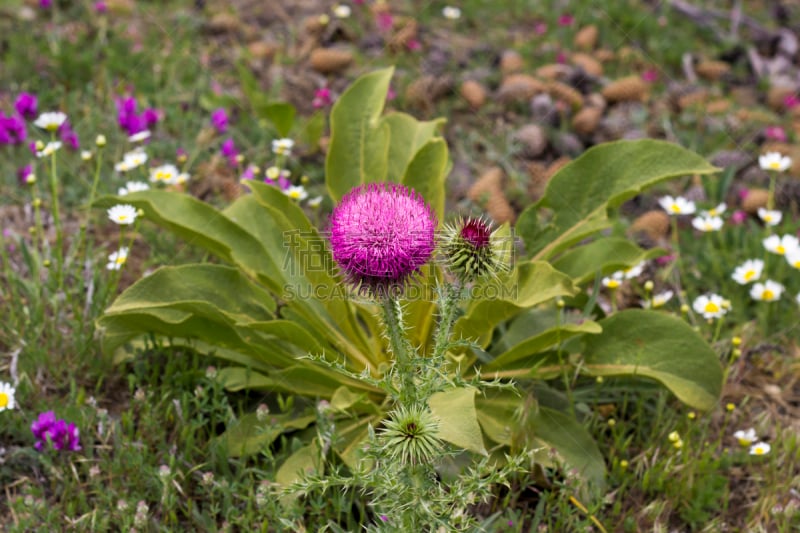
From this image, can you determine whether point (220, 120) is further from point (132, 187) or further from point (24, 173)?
point (24, 173)

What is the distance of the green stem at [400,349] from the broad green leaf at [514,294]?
263 mm

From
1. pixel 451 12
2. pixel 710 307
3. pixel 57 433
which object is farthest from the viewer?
pixel 451 12

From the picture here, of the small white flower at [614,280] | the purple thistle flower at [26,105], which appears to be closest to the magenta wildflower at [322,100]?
the purple thistle flower at [26,105]

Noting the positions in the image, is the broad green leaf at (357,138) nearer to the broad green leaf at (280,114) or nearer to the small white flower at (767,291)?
the broad green leaf at (280,114)

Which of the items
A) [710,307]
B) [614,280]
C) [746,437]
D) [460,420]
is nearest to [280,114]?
[614,280]

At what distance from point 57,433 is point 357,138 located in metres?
1.53

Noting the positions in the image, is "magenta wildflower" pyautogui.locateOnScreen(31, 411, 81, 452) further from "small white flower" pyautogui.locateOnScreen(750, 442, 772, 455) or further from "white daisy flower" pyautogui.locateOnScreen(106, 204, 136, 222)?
"small white flower" pyautogui.locateOnScreen(750, 442, 772, 455)

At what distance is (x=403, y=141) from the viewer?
10.8 ft

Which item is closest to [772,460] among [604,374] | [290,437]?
[604,374]

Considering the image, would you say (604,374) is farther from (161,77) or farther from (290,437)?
(161,77)

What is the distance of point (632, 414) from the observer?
9.62 feet

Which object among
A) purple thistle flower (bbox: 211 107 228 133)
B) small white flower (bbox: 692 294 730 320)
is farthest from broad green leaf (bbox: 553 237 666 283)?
purple thistle flower (bbox: 211 107 228 133)

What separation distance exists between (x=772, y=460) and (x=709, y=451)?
0.30m

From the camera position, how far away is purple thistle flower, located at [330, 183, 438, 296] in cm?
198
